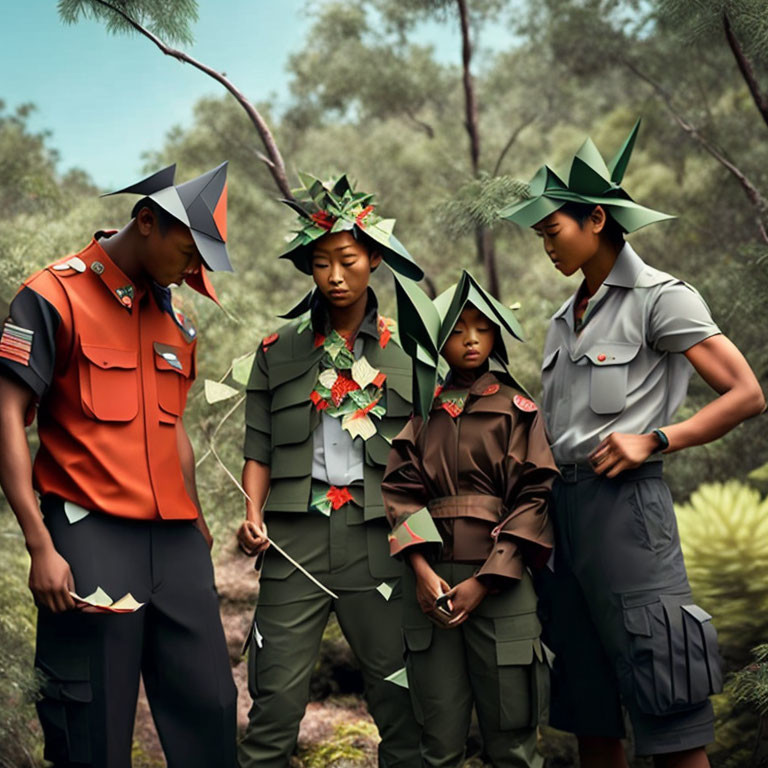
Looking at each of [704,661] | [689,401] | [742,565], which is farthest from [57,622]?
[689,401]

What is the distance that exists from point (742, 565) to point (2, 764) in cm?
336

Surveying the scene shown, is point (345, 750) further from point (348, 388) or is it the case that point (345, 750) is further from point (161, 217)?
point (161, 217)

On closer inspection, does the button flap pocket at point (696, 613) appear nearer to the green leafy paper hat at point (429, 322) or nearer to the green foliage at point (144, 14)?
the green leafy paper hat at point (429, 322)

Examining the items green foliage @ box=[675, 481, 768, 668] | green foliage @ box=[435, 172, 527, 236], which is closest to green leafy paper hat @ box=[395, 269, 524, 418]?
green foliage @ box=[435, 172, 527, 236]

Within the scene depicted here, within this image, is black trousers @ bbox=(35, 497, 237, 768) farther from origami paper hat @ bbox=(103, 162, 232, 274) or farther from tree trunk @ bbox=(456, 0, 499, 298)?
tree trunk @ bbox=(456, 0, 499, 298)

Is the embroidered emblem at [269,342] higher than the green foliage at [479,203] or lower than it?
lower

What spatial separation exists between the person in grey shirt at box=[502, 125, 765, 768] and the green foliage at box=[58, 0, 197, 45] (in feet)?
6.46

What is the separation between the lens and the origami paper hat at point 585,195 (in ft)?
9.59

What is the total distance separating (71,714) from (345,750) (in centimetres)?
176

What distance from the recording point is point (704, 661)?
2.68m

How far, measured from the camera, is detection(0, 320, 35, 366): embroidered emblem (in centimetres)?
272

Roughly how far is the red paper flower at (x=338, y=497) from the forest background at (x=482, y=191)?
128 centimetres

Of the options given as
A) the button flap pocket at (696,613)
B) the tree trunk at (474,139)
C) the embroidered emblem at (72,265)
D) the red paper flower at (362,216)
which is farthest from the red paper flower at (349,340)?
the tree trunk at (474,139)

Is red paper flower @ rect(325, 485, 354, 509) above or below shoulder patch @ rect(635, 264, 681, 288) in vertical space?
below
